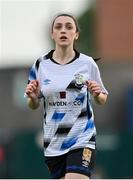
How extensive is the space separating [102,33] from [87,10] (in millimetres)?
20226

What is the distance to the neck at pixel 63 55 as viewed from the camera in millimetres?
8680

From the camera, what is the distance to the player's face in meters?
8.60

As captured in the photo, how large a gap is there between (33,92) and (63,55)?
1.48 ft

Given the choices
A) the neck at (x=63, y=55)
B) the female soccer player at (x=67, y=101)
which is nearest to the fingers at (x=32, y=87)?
the female soccer player at (x=67, y=101)

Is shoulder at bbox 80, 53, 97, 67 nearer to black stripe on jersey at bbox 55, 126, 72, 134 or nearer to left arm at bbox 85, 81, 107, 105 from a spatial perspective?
left arm at bbox 85, 81, 107, 105

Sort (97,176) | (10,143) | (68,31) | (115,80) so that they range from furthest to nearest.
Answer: (115,80), (10,143), (97,176), (68,31)

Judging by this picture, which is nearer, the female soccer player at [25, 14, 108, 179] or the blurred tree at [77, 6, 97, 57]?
the female soccer player at [25, 14, 108, 179]

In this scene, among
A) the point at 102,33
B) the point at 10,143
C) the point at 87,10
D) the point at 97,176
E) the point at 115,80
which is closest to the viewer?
the point at 97,176

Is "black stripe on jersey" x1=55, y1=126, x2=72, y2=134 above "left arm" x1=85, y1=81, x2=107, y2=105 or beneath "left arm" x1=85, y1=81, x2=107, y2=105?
beneath

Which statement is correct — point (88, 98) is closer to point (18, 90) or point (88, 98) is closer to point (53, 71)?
point (53, 71)

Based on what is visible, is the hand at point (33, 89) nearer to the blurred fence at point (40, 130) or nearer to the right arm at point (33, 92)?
the right arm at point (33, 92)

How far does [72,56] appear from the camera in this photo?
873cm

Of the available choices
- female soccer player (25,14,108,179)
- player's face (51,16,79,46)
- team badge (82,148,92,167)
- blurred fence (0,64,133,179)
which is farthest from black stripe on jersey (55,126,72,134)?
blurred fence (0,64,133,179)

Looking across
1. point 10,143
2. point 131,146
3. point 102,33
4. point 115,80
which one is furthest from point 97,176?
point 102,33
